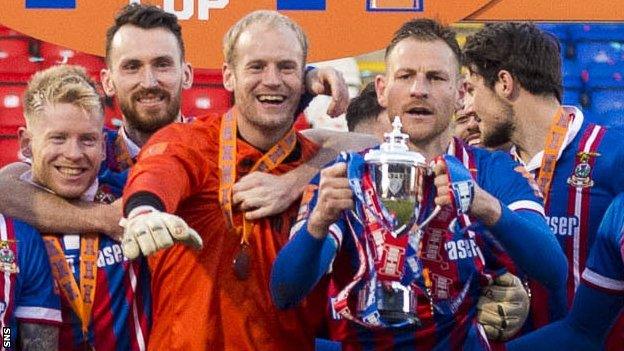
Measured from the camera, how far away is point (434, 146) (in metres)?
3.58

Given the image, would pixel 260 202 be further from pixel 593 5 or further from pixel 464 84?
pixel 593 5

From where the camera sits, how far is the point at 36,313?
3.77 metres

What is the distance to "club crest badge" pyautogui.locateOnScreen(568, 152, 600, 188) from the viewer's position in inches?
167

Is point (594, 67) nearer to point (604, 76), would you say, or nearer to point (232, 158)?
point (604, 76)

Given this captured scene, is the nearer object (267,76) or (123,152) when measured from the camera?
(267,76)

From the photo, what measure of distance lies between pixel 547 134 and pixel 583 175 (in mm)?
196

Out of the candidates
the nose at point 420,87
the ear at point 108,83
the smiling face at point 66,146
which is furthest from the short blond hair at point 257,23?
the ear at point 108,83

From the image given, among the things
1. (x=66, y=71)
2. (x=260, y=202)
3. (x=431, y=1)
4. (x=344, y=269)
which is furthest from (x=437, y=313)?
(x=431, y=1)

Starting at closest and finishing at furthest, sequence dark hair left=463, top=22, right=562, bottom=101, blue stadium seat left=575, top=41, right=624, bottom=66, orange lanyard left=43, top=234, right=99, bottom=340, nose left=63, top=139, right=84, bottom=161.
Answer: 1. orange lanyard left=43, top=234, right=99, bottom=340
2. nose left=63, top=139, right=84, bottom=161
3. dark hair left=463, top=22, right=562, bottom=101
4. blue stadium seat left=575, top=41, right=624, bottom=66

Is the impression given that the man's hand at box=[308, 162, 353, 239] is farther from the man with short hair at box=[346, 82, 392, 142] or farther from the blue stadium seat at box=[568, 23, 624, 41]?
the blue stadium seat at box=[568, 23, 624, 41]

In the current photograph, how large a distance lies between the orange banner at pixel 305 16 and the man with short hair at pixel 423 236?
1801 millimetres

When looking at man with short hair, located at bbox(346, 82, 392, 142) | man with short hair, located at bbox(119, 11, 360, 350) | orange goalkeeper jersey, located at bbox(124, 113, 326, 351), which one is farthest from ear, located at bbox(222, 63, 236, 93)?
man with short hair, located at bbox(346, 82, 392, 142)

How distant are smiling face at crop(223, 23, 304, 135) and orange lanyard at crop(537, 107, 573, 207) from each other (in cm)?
89

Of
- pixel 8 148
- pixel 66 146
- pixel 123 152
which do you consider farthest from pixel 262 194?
pixel 8 148
